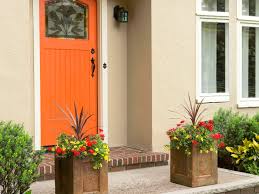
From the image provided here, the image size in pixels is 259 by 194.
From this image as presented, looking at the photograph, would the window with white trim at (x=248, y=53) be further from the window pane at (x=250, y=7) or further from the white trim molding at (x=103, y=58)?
the white trim molding at (x=103, y=58)

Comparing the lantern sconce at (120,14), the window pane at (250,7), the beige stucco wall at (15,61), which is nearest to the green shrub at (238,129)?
the lantern sconce at (120,14)

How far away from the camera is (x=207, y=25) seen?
929cm

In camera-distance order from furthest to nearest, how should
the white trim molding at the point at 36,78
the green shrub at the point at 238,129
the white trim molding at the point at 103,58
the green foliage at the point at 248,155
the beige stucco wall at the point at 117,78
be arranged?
1. the beige stucco wall at the point at 117,78
2. the white trim molding at the point at 103,58
3. the white trim molding at the point at 36,78
4. the green shrub at the point at 238,129
5. the green foliage at the point at 248,155

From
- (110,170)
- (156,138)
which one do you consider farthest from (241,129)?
(110,170)

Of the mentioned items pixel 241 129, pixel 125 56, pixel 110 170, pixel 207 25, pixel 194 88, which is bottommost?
pixel 110 170

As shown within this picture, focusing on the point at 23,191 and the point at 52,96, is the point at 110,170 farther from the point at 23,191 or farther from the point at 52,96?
the point at 23,191

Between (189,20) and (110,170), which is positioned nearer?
(110,170)

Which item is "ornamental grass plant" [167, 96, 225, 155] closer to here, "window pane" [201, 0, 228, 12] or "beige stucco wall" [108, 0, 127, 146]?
"beige stucco wall" [108, 0, 127, 146]

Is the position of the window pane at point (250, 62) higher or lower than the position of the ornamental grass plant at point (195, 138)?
higher

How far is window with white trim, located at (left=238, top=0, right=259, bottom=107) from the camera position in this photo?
9.60 meters

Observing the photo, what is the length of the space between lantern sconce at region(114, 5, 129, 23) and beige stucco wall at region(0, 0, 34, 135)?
5.97 ft

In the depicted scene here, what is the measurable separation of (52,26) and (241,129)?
3.26 meters

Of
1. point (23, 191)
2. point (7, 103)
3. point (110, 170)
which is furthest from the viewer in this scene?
point (110, 170)

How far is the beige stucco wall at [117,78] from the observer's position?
28.5 feet
